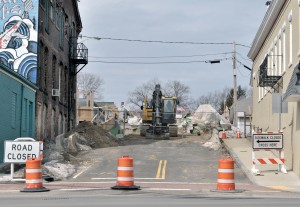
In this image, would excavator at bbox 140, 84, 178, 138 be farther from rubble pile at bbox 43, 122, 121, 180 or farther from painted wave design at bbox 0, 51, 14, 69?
painted wave design at bbox 0, 51, 14, 69

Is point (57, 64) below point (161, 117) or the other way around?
the other way around

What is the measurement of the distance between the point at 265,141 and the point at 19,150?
32.0 ft

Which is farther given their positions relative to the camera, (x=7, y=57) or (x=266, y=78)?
(x=7, y=57)

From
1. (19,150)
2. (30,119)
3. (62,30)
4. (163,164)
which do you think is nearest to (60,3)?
(62,30)

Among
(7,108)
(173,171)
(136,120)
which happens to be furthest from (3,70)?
(136,120)

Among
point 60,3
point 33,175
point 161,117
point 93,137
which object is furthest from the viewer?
point 161,117

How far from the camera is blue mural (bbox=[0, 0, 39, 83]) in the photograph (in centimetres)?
3123

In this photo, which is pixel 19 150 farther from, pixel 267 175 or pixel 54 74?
pixel 54 74

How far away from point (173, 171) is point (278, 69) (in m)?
7.84

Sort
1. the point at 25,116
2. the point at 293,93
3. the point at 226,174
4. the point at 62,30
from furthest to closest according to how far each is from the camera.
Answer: the point at 62,30 < the point at 25,116 < the point at 293,93 < the point at 226,174

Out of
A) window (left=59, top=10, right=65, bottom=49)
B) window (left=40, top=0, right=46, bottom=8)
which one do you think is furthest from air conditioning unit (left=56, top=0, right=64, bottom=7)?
window (left=40, top=0, right=46, bottom=8)

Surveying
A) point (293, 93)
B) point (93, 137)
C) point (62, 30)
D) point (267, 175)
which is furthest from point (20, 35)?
point (293, 93)

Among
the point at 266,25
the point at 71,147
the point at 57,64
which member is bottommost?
the point at 71,147

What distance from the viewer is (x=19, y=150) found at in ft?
59.9
